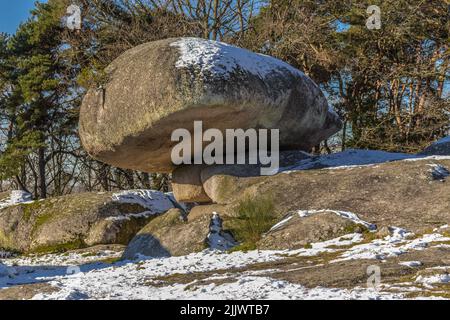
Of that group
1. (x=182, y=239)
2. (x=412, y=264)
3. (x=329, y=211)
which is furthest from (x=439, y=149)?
(x=412, y=264)

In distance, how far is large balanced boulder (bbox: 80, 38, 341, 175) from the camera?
24.5ft

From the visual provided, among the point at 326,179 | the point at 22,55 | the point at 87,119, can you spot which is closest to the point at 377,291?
the point at 326,179

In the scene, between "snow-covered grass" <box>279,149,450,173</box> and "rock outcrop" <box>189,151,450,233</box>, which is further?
"snow-covered grass" <box>279,149,450,173</box>

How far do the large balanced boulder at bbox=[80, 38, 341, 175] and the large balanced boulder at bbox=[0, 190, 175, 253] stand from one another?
62.9 inches

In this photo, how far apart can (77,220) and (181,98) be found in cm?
427

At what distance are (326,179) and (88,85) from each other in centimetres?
441

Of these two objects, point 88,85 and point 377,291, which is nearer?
point 377,291

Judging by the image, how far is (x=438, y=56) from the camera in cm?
1413

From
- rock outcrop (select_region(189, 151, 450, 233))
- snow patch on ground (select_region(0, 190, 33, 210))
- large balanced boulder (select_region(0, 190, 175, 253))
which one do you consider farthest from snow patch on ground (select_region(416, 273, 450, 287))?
snow patch on ground (select_region(0, 190, 33, 210))

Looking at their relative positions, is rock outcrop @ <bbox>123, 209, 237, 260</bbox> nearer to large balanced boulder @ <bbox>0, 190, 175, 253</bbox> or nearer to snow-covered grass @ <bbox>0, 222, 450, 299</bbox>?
snow-covered grass @ <bbox>0, 222, 450, 299</bbox>

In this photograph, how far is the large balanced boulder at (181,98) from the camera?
7.48m

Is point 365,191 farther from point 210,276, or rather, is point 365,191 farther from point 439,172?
point 210,276

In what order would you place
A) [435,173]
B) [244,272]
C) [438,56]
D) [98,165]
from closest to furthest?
[244,272], [435,173], [438,56], [98,165]
